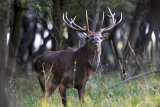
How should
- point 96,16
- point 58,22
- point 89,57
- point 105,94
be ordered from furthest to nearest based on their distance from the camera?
point 58,22 → point 96,16 → point 89,57 → point 105,94

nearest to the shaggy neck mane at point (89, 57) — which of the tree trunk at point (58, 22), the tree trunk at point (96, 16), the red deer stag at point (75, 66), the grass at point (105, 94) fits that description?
the red deer stag at point (75, 66)

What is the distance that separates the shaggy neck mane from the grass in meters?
0.51

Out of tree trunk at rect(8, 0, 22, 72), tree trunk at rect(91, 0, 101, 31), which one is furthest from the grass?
tree trunk at rect(8, 0, 22, 72)

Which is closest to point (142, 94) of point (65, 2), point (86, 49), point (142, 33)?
point (86, 49)

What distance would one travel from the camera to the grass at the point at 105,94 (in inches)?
351

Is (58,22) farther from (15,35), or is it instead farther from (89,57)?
(89,57)

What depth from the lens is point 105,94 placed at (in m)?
10.9

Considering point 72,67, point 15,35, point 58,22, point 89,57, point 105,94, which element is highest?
point 58,22

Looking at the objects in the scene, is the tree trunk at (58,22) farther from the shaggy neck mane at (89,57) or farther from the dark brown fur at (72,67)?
the shaggy neck mane at (89,57)

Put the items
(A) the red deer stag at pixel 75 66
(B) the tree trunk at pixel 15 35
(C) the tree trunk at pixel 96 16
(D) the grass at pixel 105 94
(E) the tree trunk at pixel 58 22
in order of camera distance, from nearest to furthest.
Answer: (D) the grass at pixel 105 94 → (A) the red deer stag at pixel 75 66 → (C) the tree trunk at pixel 96 16 → (E) the tree trunk at pixel 58 22 → (B) the tree trunk at pixel 15 35

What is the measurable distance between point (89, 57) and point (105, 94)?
744mm

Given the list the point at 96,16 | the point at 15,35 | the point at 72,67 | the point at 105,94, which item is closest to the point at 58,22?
the point at 96,16

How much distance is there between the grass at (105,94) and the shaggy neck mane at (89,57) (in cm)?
51

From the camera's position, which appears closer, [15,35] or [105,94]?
[105,94]
